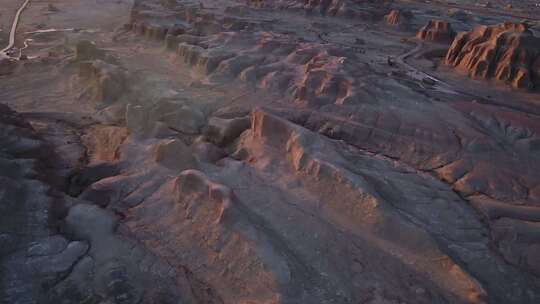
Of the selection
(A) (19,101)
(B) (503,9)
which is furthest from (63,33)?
(B) (503,9)

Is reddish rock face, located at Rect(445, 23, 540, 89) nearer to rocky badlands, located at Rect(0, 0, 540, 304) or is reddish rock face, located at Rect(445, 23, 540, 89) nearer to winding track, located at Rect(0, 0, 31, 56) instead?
rocky badlands, located at Rect(0, 0, 540, 304)

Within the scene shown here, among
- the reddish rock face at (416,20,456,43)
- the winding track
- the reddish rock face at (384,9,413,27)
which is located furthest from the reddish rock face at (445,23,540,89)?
the winding track

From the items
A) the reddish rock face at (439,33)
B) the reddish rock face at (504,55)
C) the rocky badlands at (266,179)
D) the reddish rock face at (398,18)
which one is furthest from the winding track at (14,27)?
the reddish rock face at (398,18)

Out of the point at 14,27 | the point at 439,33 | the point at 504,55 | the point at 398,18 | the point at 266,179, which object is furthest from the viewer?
the point at 398,18

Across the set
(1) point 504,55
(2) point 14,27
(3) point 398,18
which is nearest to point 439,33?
(3) point 398,18

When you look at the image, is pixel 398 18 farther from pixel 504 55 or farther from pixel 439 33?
pixel 504 55

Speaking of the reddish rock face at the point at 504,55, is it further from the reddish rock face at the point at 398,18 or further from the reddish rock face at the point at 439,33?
the reddish rock face at the point at 398,18

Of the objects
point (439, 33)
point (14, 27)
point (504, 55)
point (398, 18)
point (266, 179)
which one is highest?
point (398, 18)

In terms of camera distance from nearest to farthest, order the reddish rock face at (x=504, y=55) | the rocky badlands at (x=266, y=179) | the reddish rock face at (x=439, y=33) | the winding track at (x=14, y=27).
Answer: the rocky badlands at (x=266, y=179) → the reddish rock face at (x=504, y=55) → the winding track at (x=14, y=27) → the reddish rock face at (x=439, y=33)

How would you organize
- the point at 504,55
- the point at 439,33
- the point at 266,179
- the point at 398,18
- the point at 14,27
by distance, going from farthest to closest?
the point at 398,18 → the point at 439,33 → the point at 14,27 → the point at 504,55 → the point at 266,179
